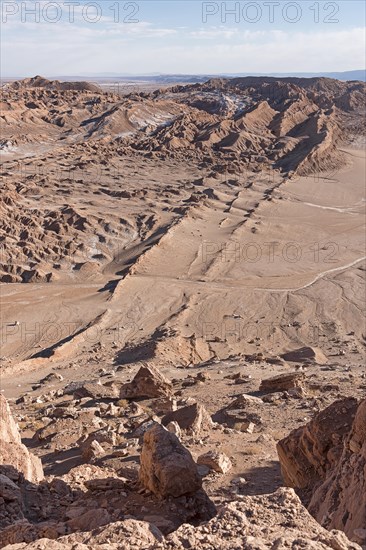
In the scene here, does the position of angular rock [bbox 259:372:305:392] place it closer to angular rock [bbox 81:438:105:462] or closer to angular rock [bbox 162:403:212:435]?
angular rock [bbox 162:403:212:435]

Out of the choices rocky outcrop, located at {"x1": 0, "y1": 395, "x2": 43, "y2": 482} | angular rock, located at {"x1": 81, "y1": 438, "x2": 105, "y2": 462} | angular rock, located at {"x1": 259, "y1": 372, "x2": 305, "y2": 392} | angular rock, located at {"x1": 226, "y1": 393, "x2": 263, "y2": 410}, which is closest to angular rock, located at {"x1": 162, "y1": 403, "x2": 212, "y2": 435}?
angular rock, located at {"x1": 226, "y1": 393, "x2": 263, "y2": 410}

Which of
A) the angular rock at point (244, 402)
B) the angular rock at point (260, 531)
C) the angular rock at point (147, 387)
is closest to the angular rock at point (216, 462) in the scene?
the angular rock at point (260, 531)

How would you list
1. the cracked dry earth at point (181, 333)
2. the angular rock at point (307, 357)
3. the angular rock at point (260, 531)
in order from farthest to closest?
the angular rock at point (307, 357), the cracked dry earth at point (181, 333), the angular rock at point (260, 531)

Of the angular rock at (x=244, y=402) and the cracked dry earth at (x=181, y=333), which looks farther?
the angular rock at (x=244, y=402)

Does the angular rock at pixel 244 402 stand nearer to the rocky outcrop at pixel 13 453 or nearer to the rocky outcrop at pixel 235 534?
the rocky outcrop at pixel 13 453

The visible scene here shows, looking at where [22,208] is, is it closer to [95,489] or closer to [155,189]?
[155,189]

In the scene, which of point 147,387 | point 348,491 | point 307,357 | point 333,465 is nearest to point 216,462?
point 333,465

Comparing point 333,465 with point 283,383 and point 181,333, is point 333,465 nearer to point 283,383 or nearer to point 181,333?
point 283,383
